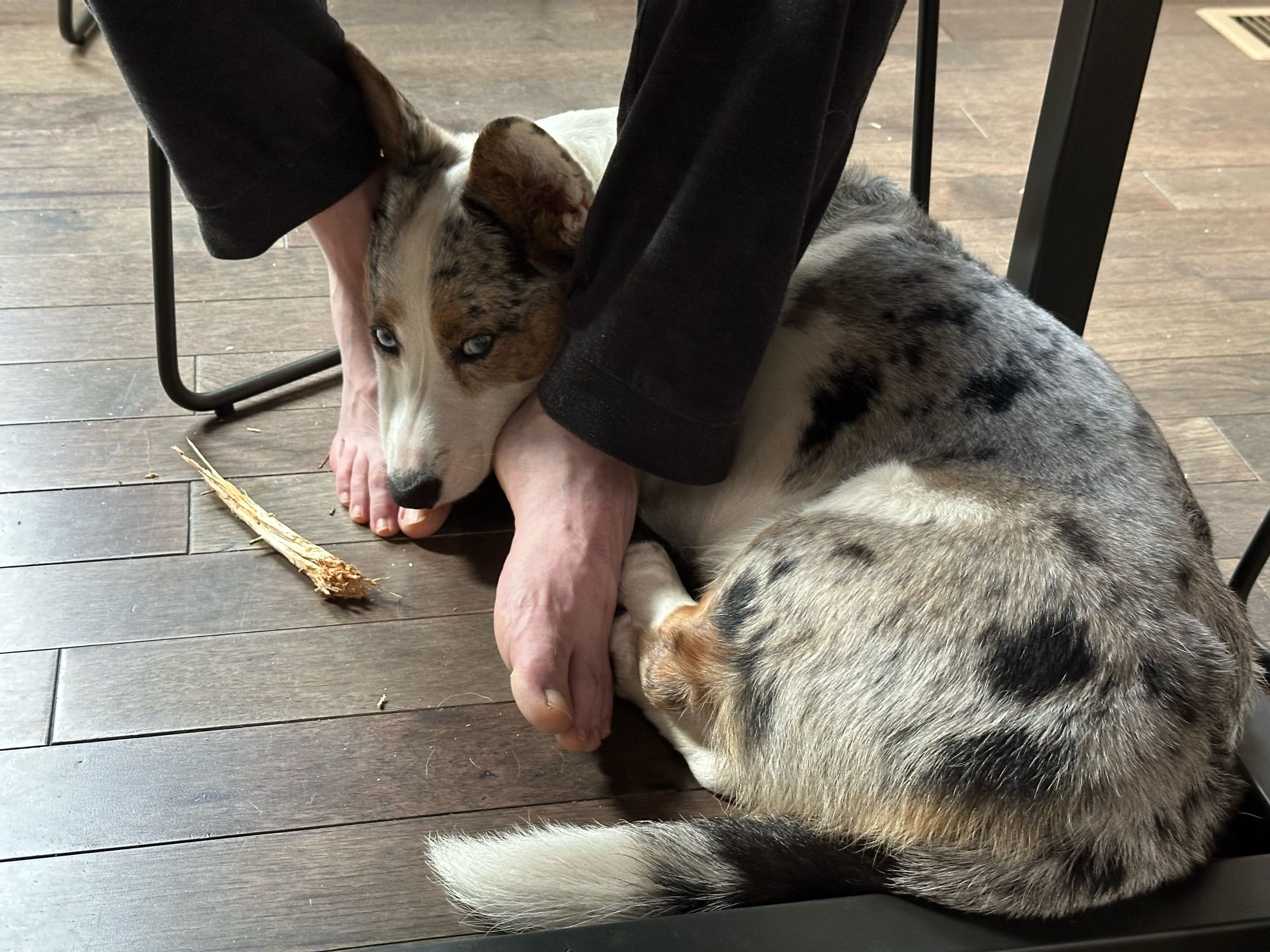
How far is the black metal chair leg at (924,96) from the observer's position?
1.67m

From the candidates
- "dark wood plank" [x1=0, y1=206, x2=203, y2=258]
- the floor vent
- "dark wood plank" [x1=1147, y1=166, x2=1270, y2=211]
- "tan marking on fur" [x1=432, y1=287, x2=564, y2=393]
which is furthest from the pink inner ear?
the floor vent

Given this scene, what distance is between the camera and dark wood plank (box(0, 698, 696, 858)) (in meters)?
1.27

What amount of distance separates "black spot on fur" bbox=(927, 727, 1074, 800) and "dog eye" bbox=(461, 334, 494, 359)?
692 mm

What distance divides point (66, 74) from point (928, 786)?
258cm

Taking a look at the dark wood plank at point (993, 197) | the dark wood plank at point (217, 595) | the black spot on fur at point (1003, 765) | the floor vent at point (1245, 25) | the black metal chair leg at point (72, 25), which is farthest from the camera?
the floor vent at point (1245, 25)

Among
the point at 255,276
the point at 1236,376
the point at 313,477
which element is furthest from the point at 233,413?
the point at 1236,376

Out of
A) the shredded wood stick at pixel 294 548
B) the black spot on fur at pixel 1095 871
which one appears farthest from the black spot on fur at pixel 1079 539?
the shredded wood stick at pixel 294 548

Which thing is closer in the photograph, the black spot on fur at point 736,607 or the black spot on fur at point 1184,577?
the black spot on fur at point 1184,577

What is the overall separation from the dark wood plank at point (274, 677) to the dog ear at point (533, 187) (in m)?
0.50

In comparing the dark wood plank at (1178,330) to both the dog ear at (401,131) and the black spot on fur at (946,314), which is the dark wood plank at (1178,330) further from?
the dog ear at (401,131)

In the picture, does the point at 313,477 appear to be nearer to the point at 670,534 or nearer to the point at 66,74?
the point at 670,534

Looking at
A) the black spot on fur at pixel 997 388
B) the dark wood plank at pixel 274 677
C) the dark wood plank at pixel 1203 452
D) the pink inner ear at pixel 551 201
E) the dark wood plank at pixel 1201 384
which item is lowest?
the dark wood plank at pixel 274 677

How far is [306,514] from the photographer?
1646mm

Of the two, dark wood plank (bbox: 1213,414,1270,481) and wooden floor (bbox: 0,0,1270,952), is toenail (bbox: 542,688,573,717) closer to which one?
wooden floor (bbox: 0,0,1270,952)
